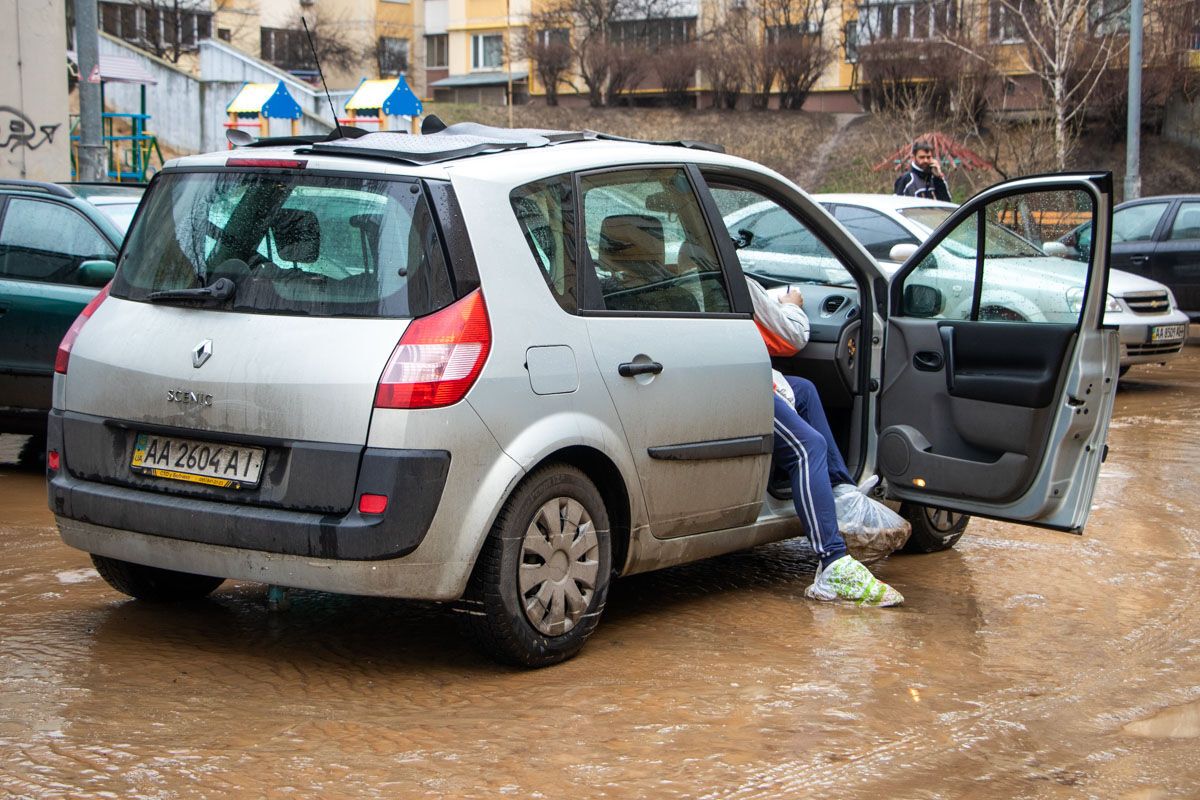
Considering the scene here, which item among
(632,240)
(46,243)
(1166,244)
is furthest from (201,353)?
(1166,244)

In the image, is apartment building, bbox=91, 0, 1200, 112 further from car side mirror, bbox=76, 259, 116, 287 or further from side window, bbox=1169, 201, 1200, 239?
car side mirror, bbox=76, 259, 116, 287

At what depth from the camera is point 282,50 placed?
61719 millimetres

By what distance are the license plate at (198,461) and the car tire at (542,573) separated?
0.78 metres

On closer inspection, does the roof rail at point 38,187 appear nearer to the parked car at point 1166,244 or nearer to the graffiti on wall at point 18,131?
the graffiti on wall at point 18,131

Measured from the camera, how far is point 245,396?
4652 mm

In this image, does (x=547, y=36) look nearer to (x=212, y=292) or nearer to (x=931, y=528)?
(x=931, y=528)

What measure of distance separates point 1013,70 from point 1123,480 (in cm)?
3589

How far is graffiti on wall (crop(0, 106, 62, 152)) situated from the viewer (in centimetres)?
1659

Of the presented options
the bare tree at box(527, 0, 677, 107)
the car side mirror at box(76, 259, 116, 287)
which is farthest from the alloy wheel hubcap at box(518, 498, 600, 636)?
the bare tree at box(527, 0, 677, 107)

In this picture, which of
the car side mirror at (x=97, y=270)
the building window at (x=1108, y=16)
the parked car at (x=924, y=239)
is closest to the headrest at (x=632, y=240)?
the parked car at (x=924, y=239)

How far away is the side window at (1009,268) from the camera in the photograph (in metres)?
5.77

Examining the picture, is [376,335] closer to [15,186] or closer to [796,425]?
[796,425]

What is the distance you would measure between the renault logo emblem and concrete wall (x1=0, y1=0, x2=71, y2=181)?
13.0m

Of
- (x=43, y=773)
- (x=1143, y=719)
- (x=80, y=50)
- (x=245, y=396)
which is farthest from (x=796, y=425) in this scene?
(x=80, y=50)
